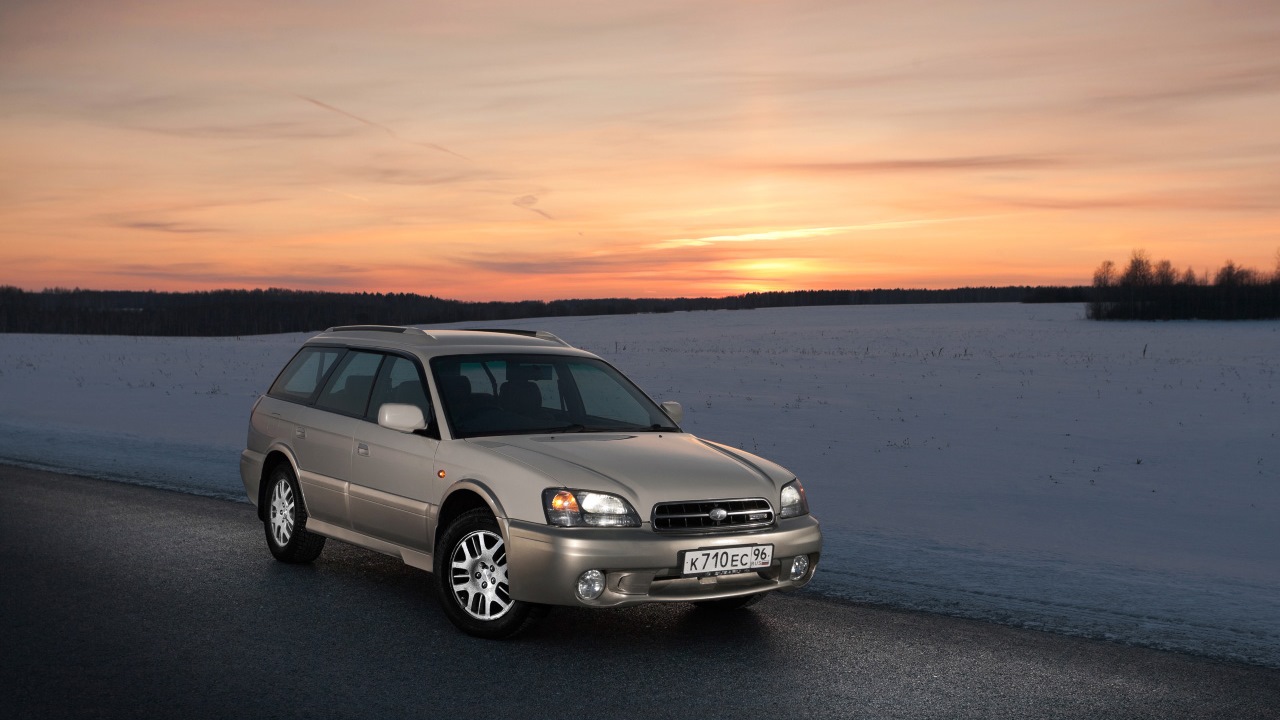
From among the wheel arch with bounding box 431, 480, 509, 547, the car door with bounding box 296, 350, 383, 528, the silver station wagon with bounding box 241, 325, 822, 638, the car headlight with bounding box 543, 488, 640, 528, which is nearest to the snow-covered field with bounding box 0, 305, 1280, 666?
the silver station wagon with bounding box 241, 325, 822, 638

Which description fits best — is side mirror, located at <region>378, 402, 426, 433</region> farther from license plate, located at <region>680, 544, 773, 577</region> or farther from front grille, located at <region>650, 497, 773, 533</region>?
license plate, located at <region>680, 544, 773, 577</region>

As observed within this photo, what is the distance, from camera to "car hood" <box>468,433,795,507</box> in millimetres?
5773

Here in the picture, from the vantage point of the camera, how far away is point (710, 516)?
5844 millimetres

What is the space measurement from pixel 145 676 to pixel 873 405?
1887 cm

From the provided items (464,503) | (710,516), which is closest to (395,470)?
(464,503)

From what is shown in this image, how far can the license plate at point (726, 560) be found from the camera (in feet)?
18.7

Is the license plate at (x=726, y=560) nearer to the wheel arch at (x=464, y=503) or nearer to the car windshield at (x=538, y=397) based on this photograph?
the wheel arch at (x=464, y=503)

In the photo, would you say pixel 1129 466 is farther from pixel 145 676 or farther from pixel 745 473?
pixel 145 676

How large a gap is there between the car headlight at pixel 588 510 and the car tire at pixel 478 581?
0.43 meters

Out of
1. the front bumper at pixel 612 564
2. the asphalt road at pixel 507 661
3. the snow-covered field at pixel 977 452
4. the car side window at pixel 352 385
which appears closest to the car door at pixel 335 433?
the car side window at pixel 352 385

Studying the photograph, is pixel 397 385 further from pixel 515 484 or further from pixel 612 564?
pixel 612 564

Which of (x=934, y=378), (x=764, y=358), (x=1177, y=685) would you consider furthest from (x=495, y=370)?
(x=764, y=358)

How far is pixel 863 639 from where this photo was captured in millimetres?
6031

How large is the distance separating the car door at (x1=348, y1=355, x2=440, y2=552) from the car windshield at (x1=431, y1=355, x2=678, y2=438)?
0.20 metres
